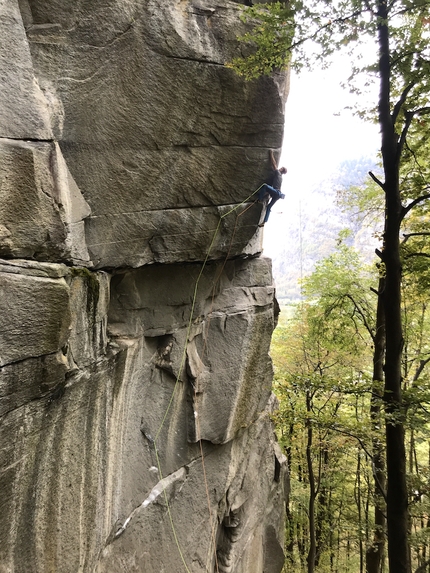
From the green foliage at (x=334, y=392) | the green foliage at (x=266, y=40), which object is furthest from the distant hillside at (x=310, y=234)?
the green foliage at (x=266, y=40)

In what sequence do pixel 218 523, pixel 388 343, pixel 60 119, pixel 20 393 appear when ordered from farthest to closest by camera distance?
pixel 218 523 → pixel 388 343 → pixel 60 119 → pixel 20 393

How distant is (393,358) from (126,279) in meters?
4.83

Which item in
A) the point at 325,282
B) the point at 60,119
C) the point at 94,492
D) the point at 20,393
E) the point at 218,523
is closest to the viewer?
the point at 20,393

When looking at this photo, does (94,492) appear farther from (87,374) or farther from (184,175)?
(184,175)

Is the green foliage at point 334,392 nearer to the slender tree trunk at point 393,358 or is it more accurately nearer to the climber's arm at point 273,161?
the slender tree trunk at point 393,358

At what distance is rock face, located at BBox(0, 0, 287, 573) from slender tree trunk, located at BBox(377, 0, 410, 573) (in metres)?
1.96

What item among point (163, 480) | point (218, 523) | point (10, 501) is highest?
point (10, 501)

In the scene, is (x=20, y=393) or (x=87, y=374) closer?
(x=20, y=393)

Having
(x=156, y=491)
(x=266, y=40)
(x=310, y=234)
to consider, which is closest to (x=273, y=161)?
(x=266, y=40)

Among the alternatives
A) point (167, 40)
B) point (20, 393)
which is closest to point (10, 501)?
point (20, 393)

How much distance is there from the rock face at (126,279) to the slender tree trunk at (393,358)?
1.96 meters

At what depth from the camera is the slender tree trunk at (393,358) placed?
6.47 meters

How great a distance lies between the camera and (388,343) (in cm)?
691

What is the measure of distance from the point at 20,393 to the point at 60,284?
125cm
